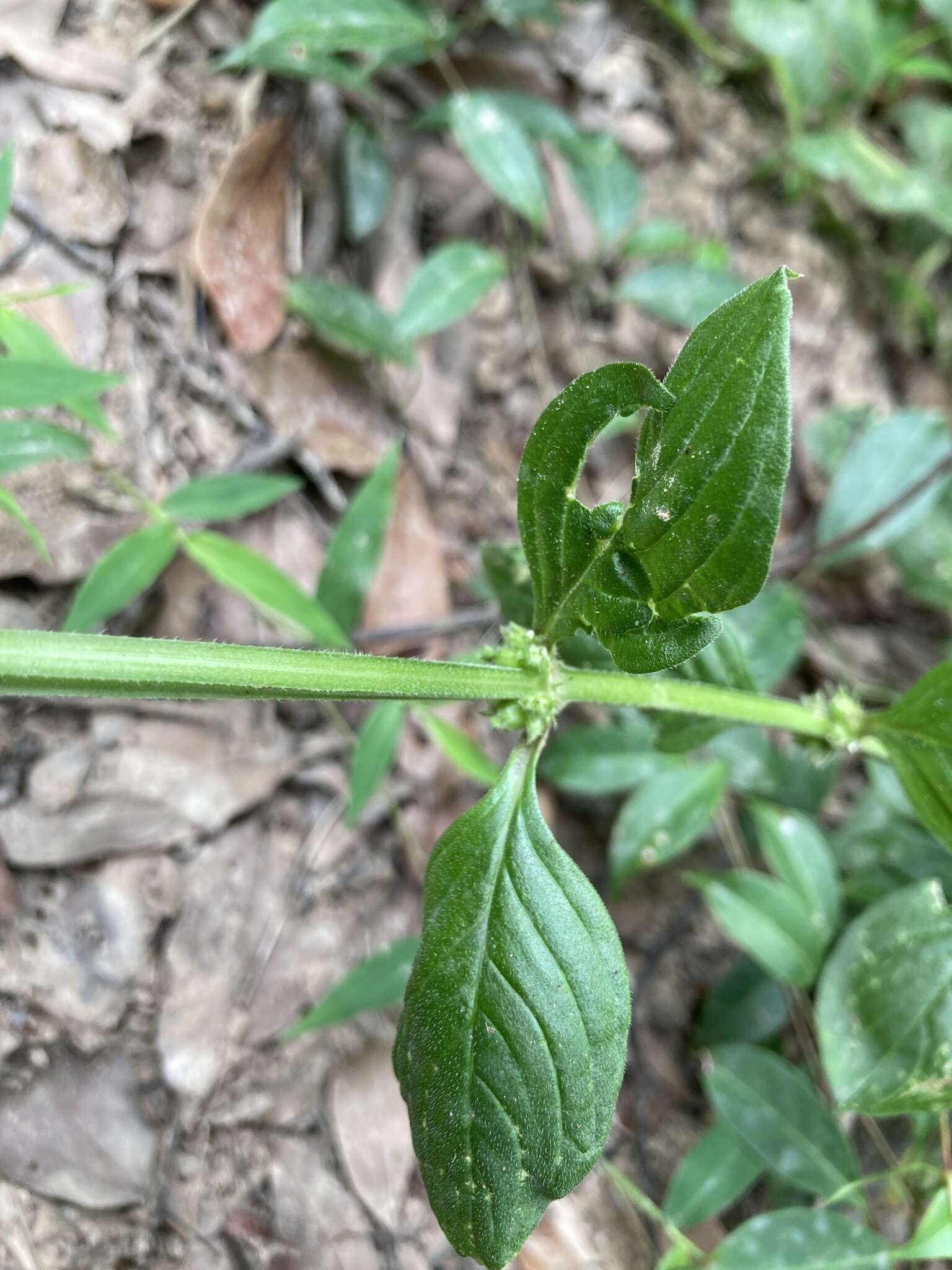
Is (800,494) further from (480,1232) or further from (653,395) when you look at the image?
(480,1232)

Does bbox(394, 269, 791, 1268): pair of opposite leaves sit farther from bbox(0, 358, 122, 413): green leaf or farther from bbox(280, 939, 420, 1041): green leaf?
bbox(0, 358, 122, 413): green leaf

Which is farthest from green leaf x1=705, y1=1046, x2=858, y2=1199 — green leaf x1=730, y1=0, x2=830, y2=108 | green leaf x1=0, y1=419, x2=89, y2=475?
green leaf x1=730, y1=0, x2=830, y2=108

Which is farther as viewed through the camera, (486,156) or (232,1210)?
(486,156)

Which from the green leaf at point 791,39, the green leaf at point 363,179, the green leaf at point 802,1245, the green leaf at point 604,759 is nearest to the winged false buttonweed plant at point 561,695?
the green leaf at point 802,1245

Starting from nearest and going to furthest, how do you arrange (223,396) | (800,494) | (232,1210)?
(232,1210)
(223,396)
(800,494)

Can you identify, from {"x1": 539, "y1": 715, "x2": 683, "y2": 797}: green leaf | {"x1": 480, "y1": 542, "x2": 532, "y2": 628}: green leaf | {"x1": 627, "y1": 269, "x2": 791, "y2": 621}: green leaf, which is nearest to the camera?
{"x1": 627, "y1": 269, "x2": 791, "y2": 621}: green leaf

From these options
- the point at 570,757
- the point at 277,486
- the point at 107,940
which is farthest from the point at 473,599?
the point at 107,940

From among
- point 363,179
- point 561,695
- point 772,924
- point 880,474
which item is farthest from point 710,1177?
point 363,179
